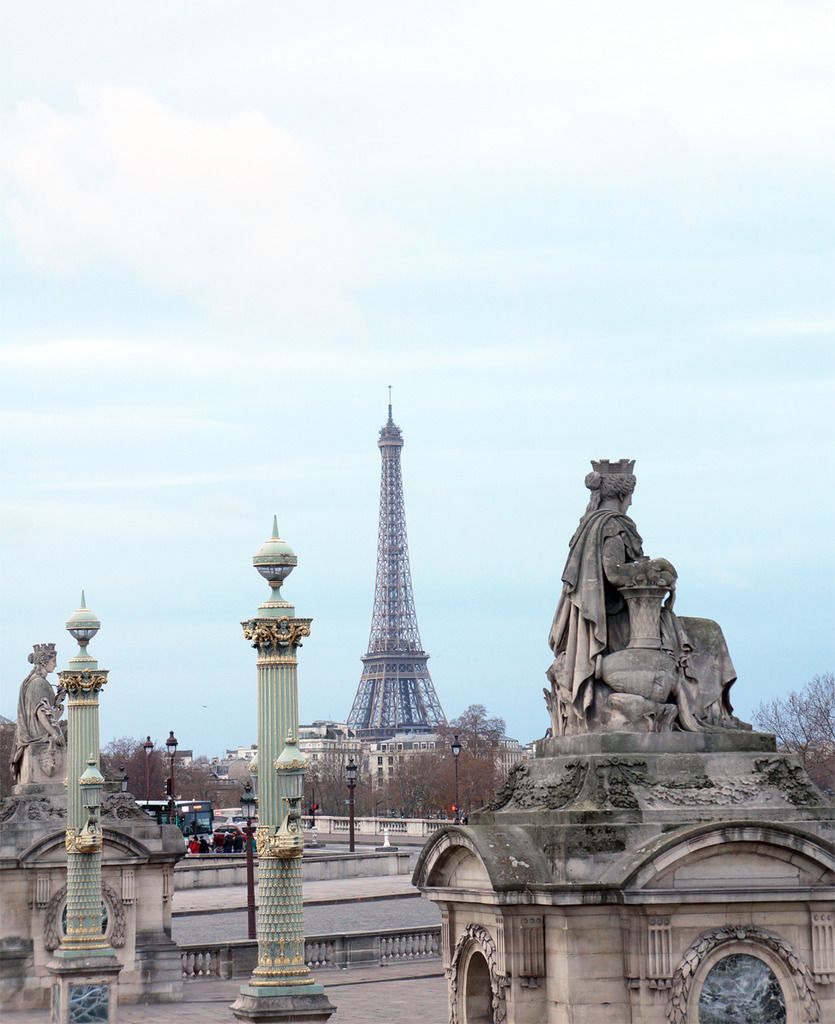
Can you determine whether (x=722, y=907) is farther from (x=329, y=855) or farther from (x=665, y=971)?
(x=329, y=855)

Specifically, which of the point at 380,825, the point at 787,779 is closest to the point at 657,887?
the point at 787,779

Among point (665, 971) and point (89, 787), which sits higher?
point (89, 787)

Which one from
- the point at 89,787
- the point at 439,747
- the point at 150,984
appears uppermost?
the point at 439,747

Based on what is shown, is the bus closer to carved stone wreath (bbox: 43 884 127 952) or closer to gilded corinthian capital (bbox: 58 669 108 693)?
carved stone wreath (bbox: 43 884 127 952)

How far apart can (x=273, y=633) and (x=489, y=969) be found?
4403 millimetres

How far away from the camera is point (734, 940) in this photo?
1970cm

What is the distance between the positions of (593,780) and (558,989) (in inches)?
74.4

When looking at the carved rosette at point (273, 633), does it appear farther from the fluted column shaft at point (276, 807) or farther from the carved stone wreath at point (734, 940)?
the carved stone wreath at point (734, 940)

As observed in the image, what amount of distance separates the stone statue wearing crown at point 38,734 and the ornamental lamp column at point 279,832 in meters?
16.9

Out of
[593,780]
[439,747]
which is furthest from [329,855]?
[439,747]

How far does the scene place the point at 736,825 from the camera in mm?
19438

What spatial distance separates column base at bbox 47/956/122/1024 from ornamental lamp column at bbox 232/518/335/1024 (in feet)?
32.8

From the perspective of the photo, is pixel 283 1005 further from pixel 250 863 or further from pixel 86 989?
pixel 250 863

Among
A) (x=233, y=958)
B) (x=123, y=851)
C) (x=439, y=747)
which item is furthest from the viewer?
(x=439, y=747)
